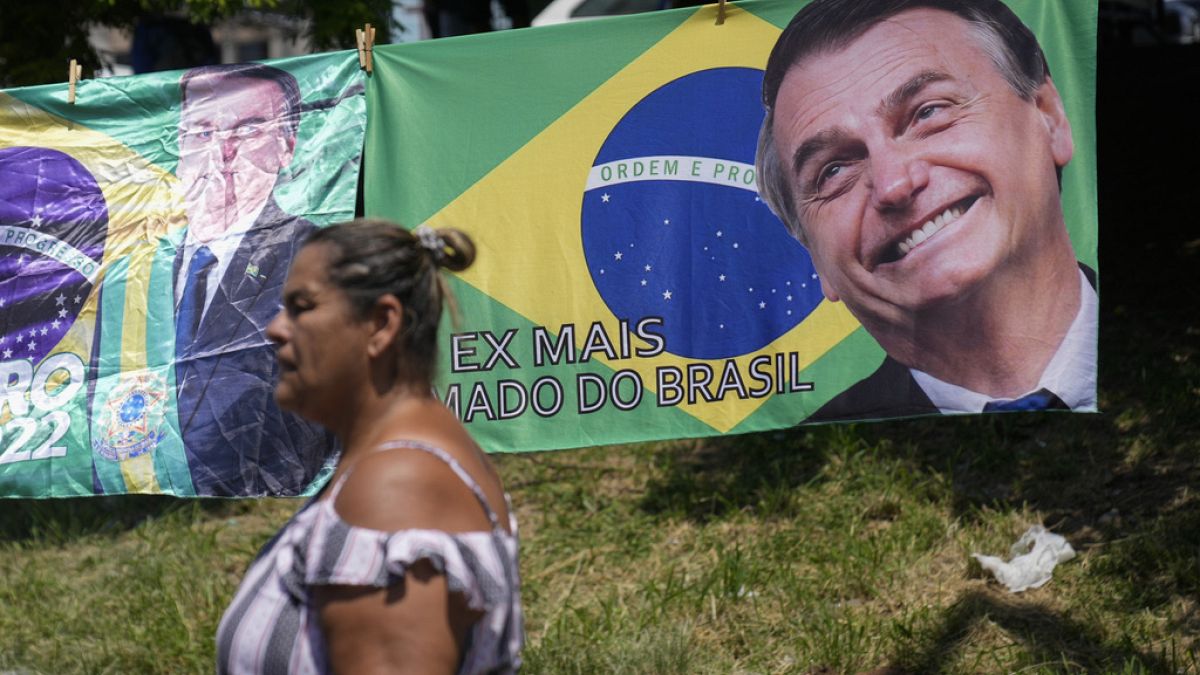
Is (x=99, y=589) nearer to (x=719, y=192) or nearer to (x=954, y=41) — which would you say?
(x=719, y=192)

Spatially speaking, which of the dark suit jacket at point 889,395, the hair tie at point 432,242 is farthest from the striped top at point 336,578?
the dark suit jacket at point 889,395

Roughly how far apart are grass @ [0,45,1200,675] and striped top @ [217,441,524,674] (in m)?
2.55

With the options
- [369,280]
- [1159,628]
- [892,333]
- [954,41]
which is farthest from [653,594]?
[369,280]

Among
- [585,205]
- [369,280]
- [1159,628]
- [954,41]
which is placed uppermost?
[954,41]

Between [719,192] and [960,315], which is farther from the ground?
[719,192]

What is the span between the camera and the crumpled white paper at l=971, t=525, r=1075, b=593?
476cm

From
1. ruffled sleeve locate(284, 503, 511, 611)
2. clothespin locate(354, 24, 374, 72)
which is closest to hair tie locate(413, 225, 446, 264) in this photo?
ruffled sleeve locate(284, 503, 511, 611)

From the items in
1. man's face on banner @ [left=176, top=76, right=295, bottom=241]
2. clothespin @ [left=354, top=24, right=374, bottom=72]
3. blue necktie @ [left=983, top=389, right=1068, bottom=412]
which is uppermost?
clothespin @ [left=354, top=24, right=374, bottom=72]

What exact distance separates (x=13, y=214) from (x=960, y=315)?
3.55m

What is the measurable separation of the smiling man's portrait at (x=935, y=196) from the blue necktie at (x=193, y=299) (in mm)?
2057

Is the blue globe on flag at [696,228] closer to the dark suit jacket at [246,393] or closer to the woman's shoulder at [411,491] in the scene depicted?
the dark suit jacket at [246,393]

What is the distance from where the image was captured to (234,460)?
183 inches

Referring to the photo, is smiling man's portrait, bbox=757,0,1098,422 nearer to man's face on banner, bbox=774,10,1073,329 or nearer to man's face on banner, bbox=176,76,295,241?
man's face on banner, bbox=774,10,1073,329

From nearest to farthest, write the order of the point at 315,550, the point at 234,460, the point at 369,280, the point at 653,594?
1. the point at 315,550
2. the point at 369,280
3. the point at 234,460
4. the point at 653,594
